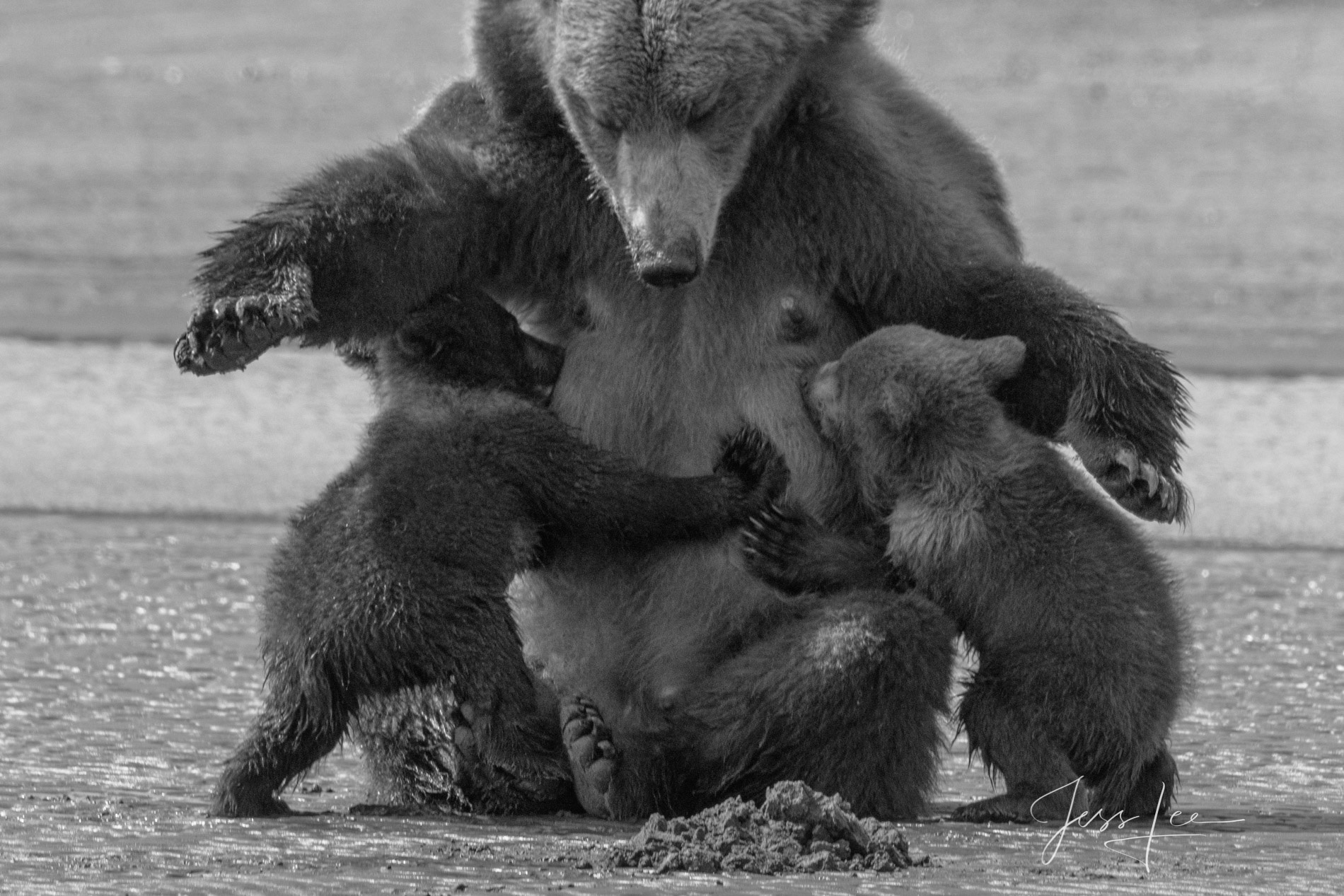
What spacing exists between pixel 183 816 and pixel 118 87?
44.1ft

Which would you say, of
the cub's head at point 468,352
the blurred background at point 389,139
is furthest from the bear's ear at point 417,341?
the blurred background at point 389,139

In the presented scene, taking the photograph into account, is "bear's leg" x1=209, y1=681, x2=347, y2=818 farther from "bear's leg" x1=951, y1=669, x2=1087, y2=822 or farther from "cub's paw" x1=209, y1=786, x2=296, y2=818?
"bear's leg" x1=951, y1=669, x2=1087, y2=822

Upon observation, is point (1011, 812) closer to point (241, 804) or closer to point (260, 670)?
point (241, 804)

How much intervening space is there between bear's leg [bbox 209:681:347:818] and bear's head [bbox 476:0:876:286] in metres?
0.88

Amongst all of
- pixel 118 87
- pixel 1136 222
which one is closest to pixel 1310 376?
pixel 1136 222

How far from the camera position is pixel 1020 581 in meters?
3.86

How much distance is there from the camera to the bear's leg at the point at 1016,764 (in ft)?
12.5

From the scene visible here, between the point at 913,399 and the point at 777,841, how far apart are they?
1.01m

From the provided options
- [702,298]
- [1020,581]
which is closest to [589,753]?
[1020,581]

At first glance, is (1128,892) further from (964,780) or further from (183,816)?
(183,816)

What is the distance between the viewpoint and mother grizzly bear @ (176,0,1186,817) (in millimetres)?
3824

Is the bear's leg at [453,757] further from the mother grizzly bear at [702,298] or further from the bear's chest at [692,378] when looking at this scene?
the bear's chest at [692,378]

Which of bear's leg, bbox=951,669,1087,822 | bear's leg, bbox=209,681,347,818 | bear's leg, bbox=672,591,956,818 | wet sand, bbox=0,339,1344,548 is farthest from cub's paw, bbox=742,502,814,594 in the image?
wet sand, bbox=0,339,1344,548

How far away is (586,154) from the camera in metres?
4.07
